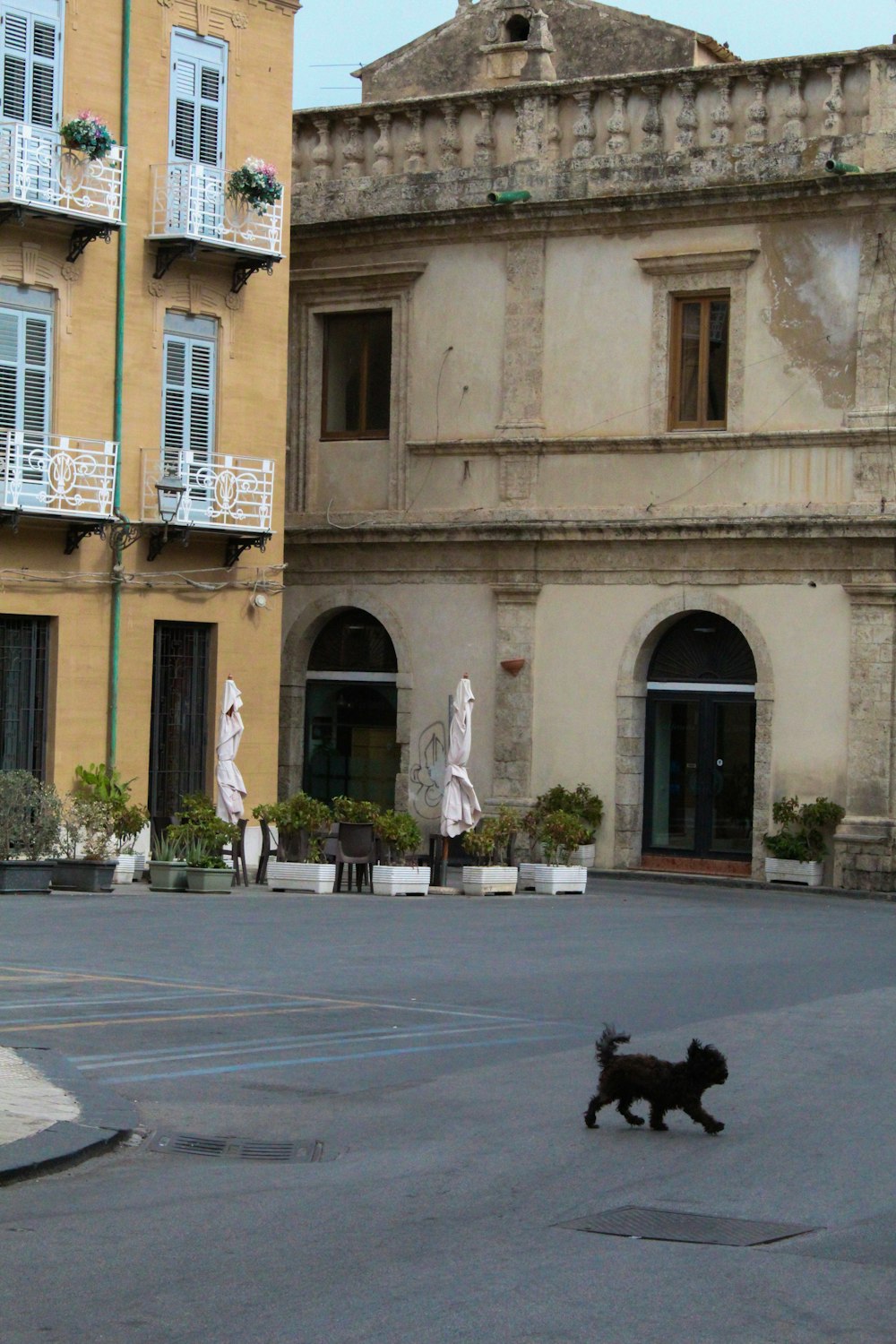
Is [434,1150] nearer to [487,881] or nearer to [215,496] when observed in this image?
[487,881]

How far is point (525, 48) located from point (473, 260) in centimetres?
338

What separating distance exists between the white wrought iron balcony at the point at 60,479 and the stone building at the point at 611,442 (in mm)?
6659

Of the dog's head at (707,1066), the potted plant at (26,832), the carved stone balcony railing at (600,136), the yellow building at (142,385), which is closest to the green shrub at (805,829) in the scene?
the yellow building at (142,385)

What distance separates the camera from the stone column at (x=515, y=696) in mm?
31969

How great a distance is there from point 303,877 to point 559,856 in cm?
375

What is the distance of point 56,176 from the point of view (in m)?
26.8

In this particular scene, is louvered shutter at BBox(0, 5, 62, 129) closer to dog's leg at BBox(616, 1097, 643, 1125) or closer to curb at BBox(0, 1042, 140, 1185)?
curb at BBox(0, 1042, 140, 1185)

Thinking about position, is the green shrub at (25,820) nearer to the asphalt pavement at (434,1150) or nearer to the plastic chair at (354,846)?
the asphalt pavement at (434,1150)

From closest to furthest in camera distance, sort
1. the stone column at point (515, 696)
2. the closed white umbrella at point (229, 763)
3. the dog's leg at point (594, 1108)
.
→ the dog's leg at point (594, 1108) < the closed white umbrella at point (229, 763) < the stone column at point (515, 696)

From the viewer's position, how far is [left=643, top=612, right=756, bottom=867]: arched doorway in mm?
30703

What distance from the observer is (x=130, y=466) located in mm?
27984

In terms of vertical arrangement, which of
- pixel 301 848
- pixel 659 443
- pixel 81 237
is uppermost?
pixel 81 237

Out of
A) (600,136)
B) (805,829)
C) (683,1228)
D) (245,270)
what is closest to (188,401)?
(245,270)

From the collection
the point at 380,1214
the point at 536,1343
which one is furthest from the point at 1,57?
the point at 536,1343
